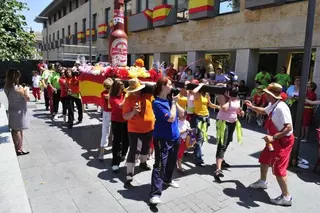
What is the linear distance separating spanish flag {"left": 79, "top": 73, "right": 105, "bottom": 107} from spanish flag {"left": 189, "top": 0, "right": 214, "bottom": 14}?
7389mm

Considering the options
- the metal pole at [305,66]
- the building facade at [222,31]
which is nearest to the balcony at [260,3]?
the building facade at [222,31]

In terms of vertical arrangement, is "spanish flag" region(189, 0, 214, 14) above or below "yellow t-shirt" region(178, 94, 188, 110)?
above

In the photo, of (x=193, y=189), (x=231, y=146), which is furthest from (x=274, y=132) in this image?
(x=231, y=146)

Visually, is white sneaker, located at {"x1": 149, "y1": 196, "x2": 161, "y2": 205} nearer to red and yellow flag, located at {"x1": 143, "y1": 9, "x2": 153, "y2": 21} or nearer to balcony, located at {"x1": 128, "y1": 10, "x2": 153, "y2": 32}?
balcony, located at {"x1": 128, "y1": 10, "x2": 153, "y2": 32}

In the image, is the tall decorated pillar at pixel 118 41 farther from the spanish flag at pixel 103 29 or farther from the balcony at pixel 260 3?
the spanish flag at pixel 103 29

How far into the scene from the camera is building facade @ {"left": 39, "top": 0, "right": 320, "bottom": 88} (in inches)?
359

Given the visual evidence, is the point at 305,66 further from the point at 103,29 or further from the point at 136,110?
the point at 103,29

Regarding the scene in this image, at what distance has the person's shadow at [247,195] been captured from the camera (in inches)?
144

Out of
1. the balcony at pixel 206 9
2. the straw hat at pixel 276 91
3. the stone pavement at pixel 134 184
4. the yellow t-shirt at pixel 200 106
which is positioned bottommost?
the stone pavement at pixel 134 184

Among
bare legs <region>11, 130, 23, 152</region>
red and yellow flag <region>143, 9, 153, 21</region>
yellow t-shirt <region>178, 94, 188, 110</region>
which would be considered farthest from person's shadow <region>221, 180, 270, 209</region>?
red and yellow flag <region>143, 9, 153, 21</region>

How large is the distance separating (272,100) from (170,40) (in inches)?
457

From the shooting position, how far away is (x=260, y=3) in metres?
9.52

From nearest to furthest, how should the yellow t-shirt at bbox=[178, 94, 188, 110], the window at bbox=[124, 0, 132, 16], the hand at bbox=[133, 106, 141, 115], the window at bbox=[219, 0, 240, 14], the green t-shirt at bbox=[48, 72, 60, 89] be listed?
the hand at bbox=[133, 106, 141, 115], the yellow t-shirt at bbox=[178, 94, 188, 110], the green t-shirt at bbox=[48, 72, 60, 89], the window at bbox=[219, 0, 240, 14], the window at bbox=[124, 0, 132, 16]

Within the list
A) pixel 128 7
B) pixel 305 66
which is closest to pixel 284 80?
pixel 305 66
